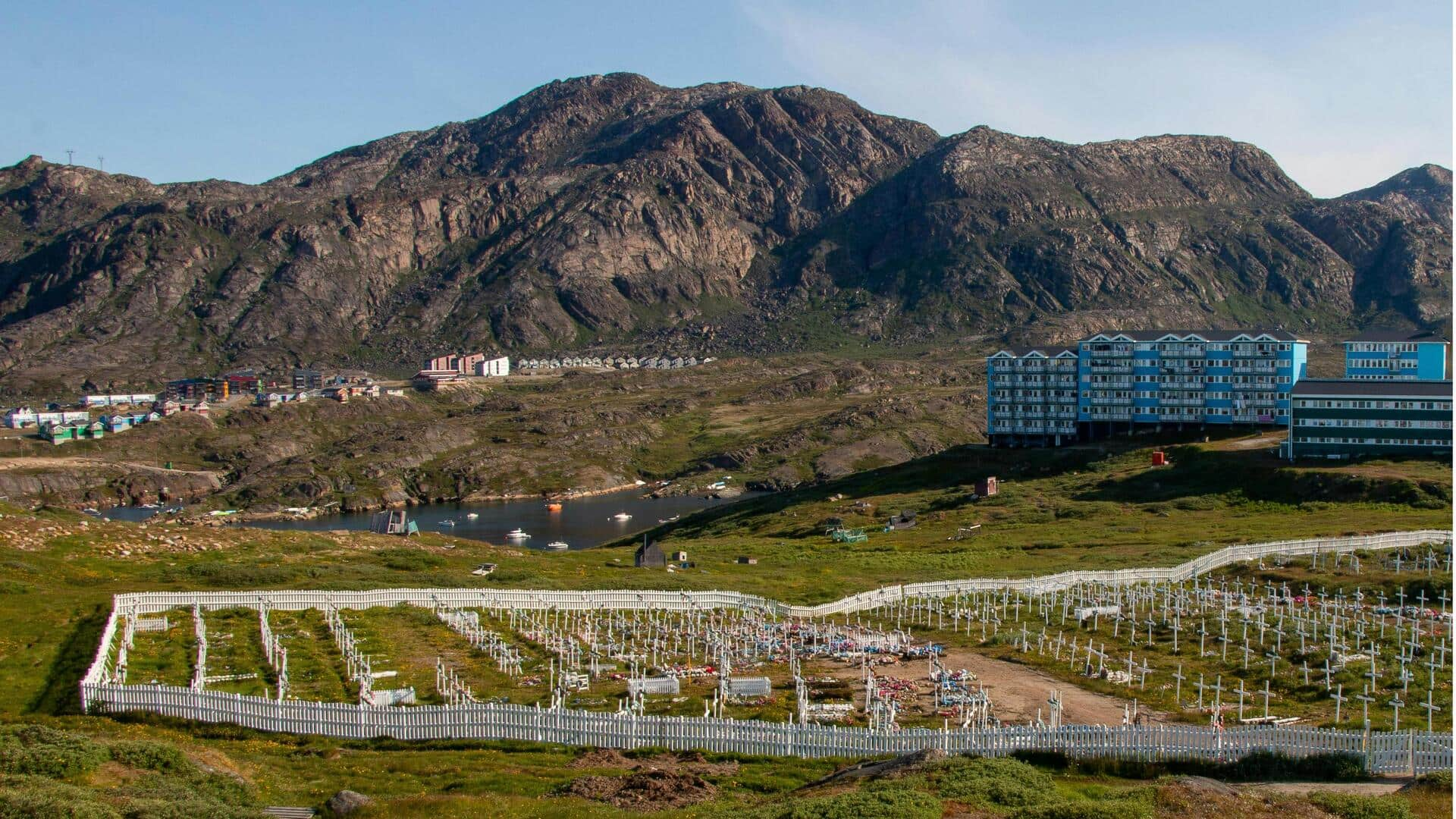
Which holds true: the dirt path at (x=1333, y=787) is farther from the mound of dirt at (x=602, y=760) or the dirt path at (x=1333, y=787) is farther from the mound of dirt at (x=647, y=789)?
the mound of dirt at (x=602, y=760)

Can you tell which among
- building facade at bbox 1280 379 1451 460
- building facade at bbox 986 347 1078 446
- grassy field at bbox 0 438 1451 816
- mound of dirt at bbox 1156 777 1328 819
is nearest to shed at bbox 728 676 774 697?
grassy field at bbox 0 438 1451 816

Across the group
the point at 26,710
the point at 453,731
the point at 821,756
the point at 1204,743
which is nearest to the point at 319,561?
the point at 26,710

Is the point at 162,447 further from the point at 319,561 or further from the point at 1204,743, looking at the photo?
the point at 1204,743

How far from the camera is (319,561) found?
7431 cm

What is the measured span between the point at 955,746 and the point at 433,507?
138752 millimetres

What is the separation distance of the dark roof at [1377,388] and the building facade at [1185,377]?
1314cm

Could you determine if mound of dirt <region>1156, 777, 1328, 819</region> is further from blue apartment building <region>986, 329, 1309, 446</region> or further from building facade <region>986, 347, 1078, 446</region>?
building facade <region>986, 347, 1078, 446</region>

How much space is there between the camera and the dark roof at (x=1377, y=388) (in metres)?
93.7

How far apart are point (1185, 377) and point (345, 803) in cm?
10478

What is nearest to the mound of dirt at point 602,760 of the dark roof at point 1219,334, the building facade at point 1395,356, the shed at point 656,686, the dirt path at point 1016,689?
the shed at point 656,686

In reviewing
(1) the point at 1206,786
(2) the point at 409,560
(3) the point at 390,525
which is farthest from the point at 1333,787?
(3) the point at 390,525

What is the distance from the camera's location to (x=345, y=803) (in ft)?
84.0

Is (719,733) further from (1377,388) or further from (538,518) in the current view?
(538,518)

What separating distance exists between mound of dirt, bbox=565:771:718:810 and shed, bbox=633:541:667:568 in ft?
157
